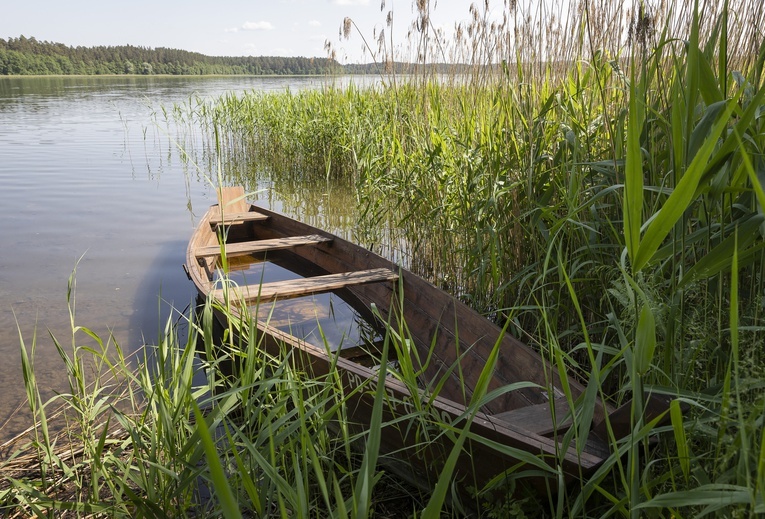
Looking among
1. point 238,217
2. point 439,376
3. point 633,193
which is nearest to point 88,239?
point 238,217

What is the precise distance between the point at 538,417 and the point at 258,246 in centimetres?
258

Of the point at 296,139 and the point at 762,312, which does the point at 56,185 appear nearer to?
the point at 296,139

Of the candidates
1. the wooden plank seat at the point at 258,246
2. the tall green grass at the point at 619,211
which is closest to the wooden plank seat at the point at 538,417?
the tall green grass at the point at 619,211

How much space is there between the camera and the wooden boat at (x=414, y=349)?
5.16 ft

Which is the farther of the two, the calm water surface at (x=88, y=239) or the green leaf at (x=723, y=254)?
the calm water surface at (x=88, y=239)

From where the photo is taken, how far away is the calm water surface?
4.00 metres

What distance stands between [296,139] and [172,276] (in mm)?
3661

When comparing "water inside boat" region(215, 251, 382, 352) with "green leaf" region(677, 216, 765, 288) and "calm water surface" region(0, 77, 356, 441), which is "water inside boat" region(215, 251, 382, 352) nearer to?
"calm water surface" region(0, 77, 356, 441)

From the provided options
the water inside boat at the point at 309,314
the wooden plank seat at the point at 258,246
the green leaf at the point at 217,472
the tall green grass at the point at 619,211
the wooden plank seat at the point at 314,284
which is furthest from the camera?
the wooden plank seat at the point at 258,246

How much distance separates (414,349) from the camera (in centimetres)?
161

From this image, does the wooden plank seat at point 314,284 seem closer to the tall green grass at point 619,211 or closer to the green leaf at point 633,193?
the tall green grass at point 619,211

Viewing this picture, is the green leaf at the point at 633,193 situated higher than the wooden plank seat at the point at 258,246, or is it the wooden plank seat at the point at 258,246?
the green leaf at the point at 633,193

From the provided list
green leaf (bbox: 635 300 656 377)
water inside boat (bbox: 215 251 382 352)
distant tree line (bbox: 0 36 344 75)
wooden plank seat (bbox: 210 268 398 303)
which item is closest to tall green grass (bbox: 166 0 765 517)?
green leaf (bbox: 635 300 656 377)

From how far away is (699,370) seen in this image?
1.59 meters
